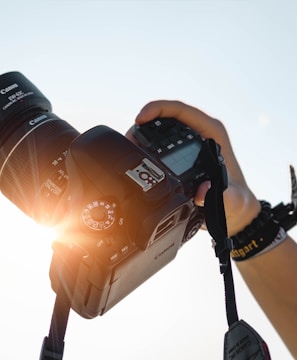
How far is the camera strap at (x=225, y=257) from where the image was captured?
175 centimetres

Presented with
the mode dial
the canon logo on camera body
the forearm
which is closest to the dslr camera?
the mode dial

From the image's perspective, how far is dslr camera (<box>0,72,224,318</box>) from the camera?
194 centimetres

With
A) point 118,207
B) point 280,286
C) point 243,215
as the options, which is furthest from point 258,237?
A: point 118,207

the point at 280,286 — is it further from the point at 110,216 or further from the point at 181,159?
the point at 110,216

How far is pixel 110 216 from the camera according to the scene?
1.94m

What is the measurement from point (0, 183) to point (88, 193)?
28.2 inches

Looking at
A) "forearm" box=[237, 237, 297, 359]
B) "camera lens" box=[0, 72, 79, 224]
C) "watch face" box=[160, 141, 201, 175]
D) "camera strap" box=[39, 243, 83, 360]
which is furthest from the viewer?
"forearm" box=[237, 237, 297, 359]

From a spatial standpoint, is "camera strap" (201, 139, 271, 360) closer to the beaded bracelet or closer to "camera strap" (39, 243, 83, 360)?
"camera strap" (39, 243, 83, 360)

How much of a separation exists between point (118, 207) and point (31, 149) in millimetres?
664

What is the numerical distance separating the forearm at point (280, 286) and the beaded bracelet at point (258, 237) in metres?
0.03

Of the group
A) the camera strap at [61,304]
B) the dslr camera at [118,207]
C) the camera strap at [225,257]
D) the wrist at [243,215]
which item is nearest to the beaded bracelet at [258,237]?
the wrist at [243,215]

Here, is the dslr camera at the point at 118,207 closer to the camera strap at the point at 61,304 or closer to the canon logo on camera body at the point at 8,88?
the camera strap at the point at 61,304

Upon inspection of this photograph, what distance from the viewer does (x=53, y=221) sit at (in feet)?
6.99

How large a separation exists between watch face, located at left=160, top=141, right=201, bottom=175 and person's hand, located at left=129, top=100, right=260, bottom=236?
0.21m
